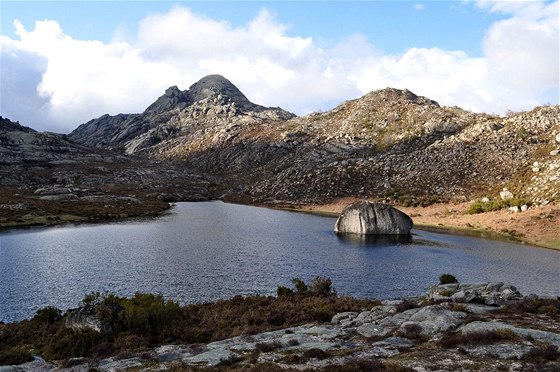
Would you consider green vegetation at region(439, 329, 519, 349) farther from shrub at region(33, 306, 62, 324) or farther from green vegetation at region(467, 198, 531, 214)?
green vegetation at region(467, 198, 531, 214)

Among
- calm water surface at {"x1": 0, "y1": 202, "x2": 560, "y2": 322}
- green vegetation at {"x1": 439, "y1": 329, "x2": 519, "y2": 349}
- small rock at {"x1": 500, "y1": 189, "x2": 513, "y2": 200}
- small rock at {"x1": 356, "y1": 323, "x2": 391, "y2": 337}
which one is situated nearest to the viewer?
green vegetation at {"x1": 439, "y1": 329, "x2": 519, "y2": 349}

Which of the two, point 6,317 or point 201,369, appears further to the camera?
point 6,317

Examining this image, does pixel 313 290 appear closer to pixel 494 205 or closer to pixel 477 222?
pixel 477 222

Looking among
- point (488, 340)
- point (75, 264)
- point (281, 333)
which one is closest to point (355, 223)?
point (75, 264)

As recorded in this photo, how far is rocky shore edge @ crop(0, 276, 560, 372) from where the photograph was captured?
23.5 metres

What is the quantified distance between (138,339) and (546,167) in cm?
13265

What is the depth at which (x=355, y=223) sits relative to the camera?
106375mm

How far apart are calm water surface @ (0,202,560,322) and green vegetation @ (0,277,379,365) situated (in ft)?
30.5

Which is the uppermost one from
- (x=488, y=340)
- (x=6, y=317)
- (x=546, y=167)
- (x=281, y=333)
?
(x=546, y=167)

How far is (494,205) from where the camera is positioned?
118625 mm

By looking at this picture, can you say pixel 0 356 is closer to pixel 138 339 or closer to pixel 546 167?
pixel 138 339

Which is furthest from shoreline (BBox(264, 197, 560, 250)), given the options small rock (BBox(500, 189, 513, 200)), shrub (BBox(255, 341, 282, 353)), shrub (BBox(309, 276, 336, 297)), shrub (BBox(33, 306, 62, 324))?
shrub (BBox(33, 306, 62, 324))

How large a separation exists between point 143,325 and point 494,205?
107791mm

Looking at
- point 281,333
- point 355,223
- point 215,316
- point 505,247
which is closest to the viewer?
point 281,333
